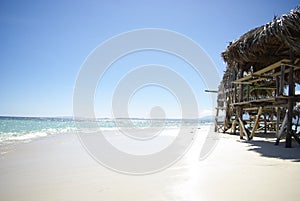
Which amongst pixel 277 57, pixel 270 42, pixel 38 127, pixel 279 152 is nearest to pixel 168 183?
pixel 279 152

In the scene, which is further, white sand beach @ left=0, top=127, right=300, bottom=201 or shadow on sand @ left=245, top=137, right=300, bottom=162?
shadow on sand @ left=245, top=137, right=300, bottom=162

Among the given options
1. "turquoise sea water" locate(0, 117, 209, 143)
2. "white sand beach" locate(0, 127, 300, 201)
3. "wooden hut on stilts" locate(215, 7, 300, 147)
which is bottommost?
"turquoise sea water" locate(0, 117, 209, 143)

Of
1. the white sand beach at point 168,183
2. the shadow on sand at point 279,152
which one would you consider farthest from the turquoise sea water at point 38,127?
the shadow on sand at point 279,152

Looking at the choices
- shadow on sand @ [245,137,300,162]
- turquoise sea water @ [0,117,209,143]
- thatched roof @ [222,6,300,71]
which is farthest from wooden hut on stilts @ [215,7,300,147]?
turquoise sea water @ [0,117,209,143]

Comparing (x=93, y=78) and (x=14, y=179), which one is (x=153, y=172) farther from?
(x=93, y=78)

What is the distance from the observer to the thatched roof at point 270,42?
22.3 feet

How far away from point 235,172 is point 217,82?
51.5ft

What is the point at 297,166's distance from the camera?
4.22 meters

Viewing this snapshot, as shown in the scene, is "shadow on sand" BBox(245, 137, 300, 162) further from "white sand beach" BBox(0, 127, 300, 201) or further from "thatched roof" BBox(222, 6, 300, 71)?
"thatched roof" BBox(222, 6, 300, 71)

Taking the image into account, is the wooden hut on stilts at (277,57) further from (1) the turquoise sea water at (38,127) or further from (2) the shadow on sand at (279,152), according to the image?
(1) the turquoise sea water at (38,127)

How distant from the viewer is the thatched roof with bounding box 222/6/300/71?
22.3ft

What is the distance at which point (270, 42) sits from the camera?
26.6ft

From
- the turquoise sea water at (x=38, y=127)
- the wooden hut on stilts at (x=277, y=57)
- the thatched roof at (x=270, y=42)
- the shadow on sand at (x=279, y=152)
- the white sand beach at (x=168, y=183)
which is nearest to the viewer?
the white sand beach at (x=168, y=183)

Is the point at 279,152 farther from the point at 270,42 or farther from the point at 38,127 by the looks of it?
the point at 38,127
